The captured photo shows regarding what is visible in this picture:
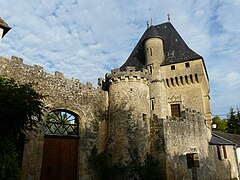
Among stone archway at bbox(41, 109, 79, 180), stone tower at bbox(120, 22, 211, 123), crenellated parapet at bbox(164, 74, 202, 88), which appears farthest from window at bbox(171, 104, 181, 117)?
stone archway at bbox(41, 109, 79, 180)

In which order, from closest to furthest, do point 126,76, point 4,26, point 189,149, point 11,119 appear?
point 11,119 → point 4,26 → point 126,76 → point 189,149

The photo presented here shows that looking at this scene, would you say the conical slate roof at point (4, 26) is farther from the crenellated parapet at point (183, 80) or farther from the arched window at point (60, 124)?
the crenellated parapet at point (183, 80)

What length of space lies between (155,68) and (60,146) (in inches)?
395

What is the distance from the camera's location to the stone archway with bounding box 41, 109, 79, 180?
1070 centimetres

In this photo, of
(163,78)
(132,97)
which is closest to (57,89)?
(132,97)

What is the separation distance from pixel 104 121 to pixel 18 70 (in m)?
5.25

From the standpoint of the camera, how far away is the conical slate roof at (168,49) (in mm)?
18562

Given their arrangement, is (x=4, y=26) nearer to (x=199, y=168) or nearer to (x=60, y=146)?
(x=60, y=146)

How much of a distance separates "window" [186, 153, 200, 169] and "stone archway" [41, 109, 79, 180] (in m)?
7.18

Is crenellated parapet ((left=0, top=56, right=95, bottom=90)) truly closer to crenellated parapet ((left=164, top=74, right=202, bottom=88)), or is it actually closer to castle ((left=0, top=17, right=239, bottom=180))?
castle ((left=0, top=17, right=239, bottom=180))

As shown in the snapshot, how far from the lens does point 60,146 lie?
36.9ft

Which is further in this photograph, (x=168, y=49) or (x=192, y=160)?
(x=168, y=49)

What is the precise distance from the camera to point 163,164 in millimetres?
12320

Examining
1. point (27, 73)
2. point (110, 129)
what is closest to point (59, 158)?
point (110, 129)
